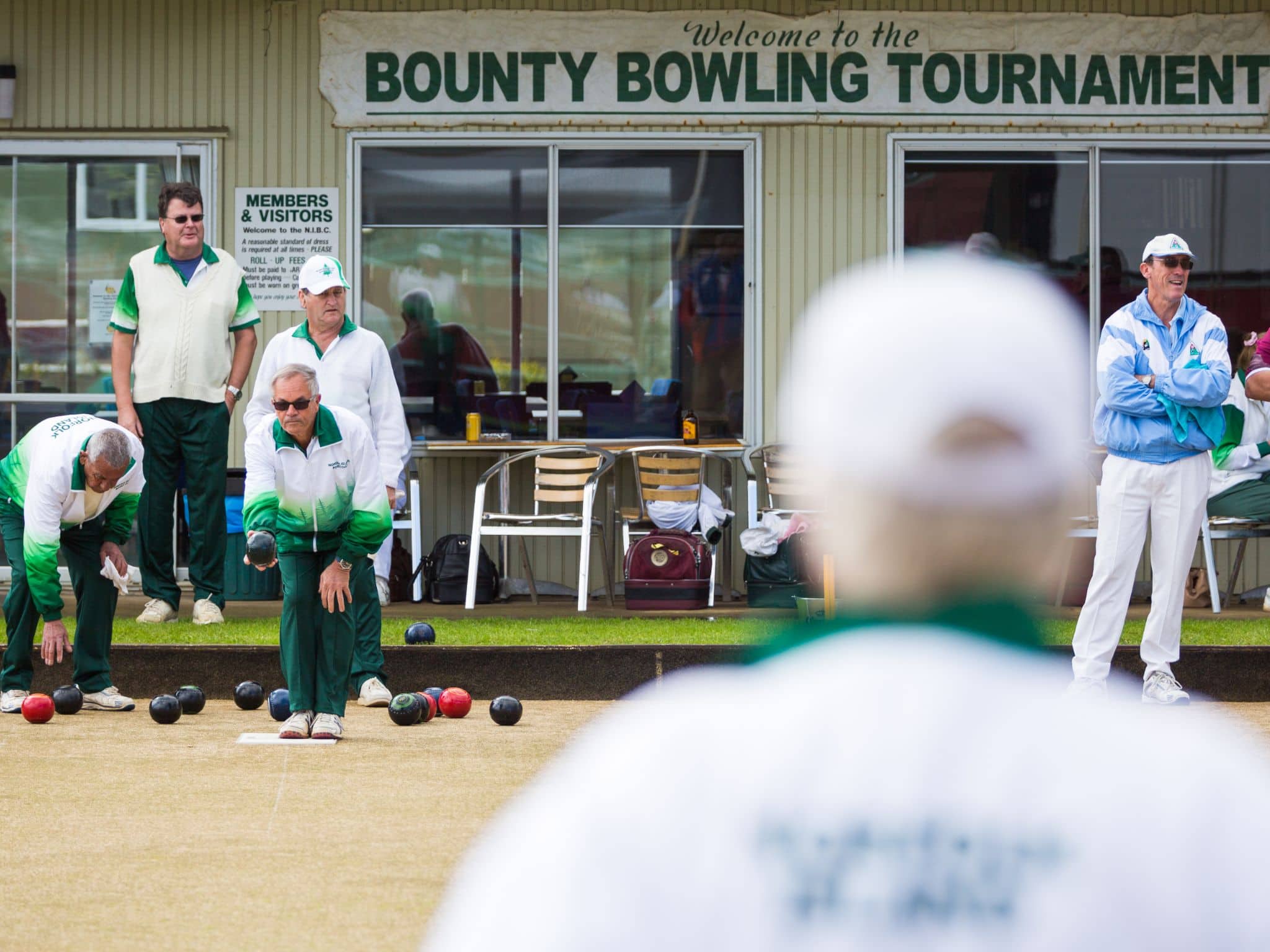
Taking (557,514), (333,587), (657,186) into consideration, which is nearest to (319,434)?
(333,587)

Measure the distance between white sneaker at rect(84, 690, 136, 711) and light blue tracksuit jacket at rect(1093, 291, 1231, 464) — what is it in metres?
3.92

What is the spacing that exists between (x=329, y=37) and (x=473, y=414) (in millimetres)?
2344

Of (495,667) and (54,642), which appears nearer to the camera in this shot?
(54,642)

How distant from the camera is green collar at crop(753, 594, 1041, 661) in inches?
43.6

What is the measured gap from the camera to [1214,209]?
35.6 ft

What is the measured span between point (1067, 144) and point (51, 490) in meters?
6.46

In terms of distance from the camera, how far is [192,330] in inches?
355

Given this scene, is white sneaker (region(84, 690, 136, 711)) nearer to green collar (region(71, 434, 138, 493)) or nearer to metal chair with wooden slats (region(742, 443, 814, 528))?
green collar (region(71, 434, 138, 493))

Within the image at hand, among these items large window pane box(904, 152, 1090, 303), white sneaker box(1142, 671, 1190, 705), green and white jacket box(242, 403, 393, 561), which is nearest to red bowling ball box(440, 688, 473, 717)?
green and white jacket box(242, 403, 393, 561)

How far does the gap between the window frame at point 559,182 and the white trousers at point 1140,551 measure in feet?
13.6

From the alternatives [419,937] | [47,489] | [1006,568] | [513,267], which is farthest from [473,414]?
[1006,568]

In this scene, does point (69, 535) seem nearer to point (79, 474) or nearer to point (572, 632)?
point (79, 474)

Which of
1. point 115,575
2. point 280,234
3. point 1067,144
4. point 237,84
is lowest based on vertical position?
point 115,575

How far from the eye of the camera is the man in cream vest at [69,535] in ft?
22.3
